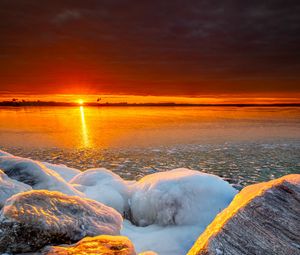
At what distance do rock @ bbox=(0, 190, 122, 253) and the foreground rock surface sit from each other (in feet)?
6.49

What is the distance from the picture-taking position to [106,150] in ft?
63.9

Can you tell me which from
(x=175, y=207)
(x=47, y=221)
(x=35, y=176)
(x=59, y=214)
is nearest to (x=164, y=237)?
(x=175, y=207)

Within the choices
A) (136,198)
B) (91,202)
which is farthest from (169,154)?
(91,202)

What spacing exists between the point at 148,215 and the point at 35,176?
288cm

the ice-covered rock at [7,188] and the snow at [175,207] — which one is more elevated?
the ice-covered rock at [7,188]

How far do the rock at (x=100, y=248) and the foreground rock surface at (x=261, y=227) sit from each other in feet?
2.68

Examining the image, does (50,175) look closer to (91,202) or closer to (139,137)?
(91,202)

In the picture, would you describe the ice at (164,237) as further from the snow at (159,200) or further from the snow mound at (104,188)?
the snow mound at (104,188)

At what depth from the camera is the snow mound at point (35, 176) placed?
734cm

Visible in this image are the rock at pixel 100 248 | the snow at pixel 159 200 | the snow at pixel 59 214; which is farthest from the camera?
the snow at pixel 159 200

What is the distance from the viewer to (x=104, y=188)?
8.88 metres

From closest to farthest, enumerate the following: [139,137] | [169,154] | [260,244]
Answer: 1. [260,244]
2. [169,154]
3. [139,137]

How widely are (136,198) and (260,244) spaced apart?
4955 millimetres

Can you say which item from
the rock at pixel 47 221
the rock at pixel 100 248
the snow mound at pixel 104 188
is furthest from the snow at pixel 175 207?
the rock at pixel 100 248
